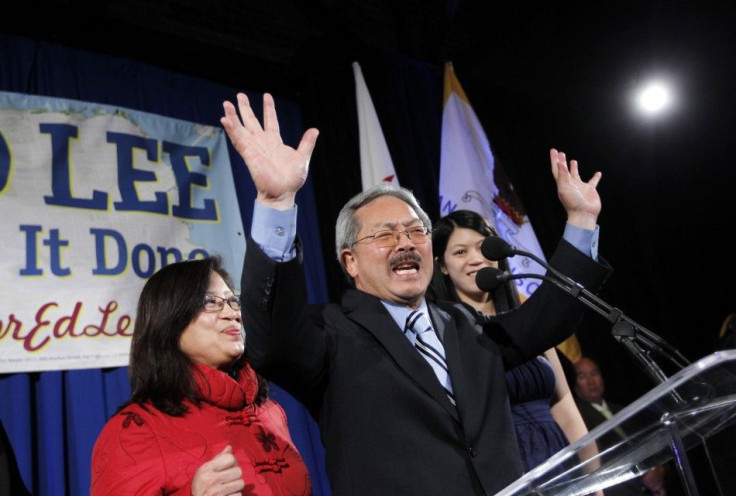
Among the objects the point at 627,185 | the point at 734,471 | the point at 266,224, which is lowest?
the point at 734,471

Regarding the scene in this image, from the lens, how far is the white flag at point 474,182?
3803mm

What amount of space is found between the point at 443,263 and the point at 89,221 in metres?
1.41

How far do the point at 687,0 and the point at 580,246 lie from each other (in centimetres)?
393

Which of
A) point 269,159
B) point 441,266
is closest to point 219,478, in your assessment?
point 269,159

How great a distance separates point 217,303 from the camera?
6.37 ft

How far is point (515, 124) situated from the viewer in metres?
5.09

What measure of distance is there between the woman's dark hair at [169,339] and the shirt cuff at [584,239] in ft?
3.03

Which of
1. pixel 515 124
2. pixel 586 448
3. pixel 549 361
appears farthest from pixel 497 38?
pixel 586 448

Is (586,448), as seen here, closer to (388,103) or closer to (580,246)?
(580,246)

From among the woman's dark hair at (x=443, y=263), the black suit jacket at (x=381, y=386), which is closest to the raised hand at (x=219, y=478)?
the black suit jacket at (x=381, y=386)

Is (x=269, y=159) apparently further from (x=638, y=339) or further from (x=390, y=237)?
(x=638, y=339)

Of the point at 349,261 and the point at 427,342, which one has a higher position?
the point at 349,261

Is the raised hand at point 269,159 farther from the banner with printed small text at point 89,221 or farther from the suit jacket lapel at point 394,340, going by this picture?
the banner with printed small text at point 89,221

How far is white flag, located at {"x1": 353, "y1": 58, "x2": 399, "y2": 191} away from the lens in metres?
3.56
